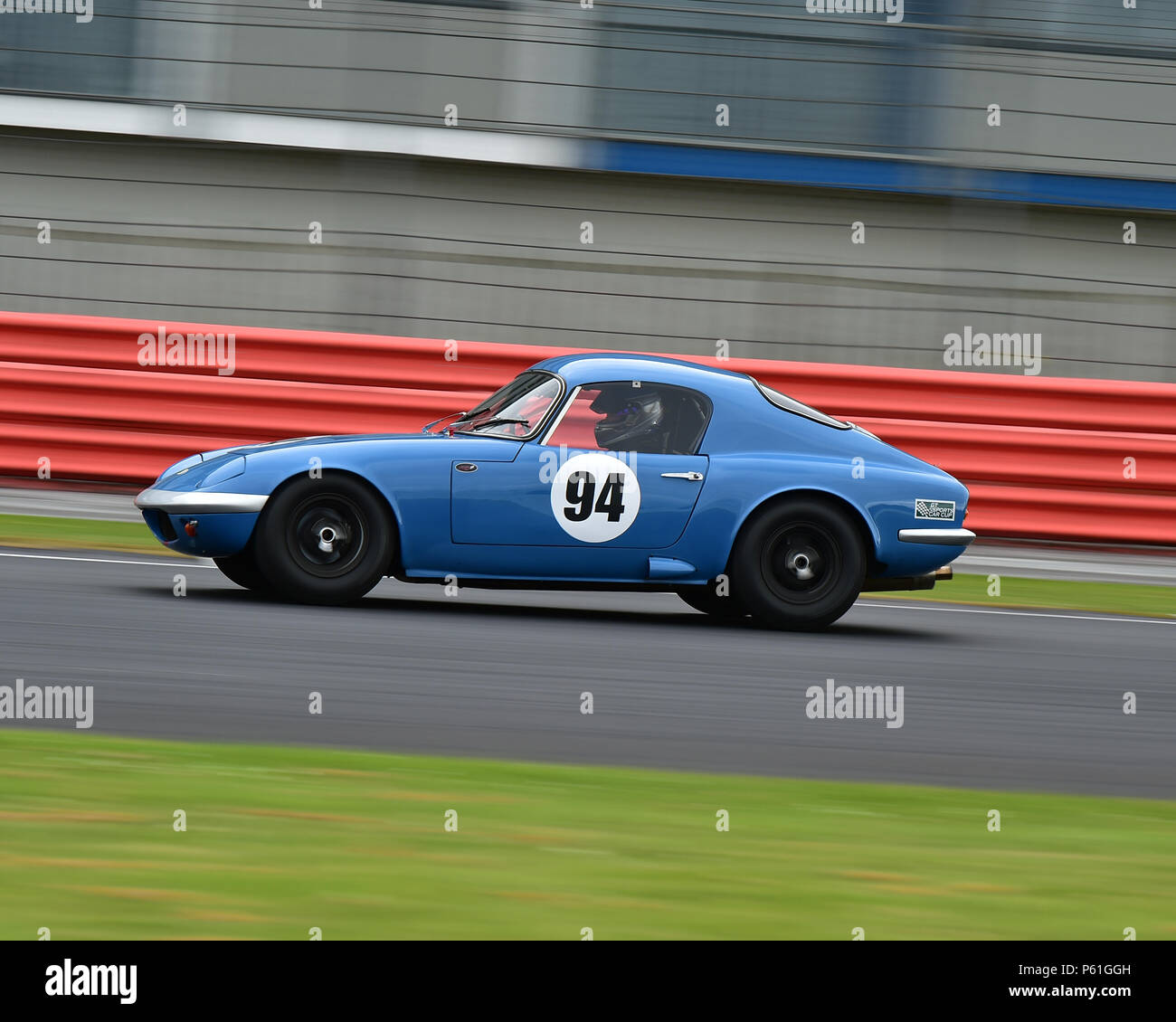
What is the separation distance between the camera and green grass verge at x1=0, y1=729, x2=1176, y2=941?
3842mm

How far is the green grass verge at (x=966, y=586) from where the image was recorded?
1019 centimetres

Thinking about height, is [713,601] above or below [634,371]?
below

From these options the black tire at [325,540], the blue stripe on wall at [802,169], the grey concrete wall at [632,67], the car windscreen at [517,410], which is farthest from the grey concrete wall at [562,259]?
the black tire at [325,540]

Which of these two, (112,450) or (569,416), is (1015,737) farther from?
(112,450)

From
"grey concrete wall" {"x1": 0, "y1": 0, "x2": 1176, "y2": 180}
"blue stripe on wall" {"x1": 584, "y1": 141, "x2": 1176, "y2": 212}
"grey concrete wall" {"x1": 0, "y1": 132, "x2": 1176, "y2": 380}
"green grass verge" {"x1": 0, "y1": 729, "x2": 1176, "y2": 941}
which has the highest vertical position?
"grey concrete wall" {"x1": 0, "y1": 0, "x2": 1176, "y2": 180}

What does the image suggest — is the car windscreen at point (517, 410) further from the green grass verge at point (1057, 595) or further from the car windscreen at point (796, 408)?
the green grass verge at point (1057, 595)

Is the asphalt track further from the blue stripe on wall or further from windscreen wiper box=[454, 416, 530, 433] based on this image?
the blue stripe on wall

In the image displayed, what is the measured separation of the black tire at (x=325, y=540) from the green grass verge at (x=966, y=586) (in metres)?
2.24

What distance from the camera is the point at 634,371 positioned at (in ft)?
27.7

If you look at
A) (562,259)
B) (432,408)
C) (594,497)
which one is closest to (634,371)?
(594,497)

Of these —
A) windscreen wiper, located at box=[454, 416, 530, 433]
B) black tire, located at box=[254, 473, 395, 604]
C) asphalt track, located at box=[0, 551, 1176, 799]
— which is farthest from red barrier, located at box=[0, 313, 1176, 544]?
black tire, located at box=[254, 473, 395, 604]

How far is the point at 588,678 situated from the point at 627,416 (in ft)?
5.91

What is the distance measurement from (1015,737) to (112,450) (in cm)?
771

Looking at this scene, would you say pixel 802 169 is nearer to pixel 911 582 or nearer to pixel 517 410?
pixel 911 582
